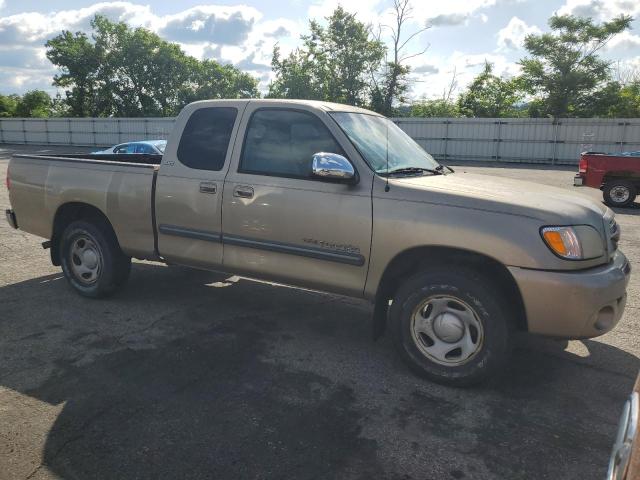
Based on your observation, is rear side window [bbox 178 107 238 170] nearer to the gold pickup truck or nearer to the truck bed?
the gold pickup truck

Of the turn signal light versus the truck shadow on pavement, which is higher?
the turn signal light

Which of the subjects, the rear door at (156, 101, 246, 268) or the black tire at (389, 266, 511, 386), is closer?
the black tire at (389, 266, 511, 386)

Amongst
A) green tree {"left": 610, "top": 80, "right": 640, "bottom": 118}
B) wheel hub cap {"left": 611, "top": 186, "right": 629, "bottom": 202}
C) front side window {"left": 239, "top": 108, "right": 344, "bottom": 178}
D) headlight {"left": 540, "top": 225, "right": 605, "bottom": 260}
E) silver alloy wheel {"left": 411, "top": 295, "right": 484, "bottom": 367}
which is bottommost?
silver alloy wheel {"left": 411, "top": 295, "right": 484, "bottom": 367}

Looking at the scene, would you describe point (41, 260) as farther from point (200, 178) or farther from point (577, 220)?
point (577, 220)

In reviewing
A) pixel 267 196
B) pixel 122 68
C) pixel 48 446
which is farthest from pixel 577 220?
pixel 122 68

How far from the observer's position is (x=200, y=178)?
175 inches

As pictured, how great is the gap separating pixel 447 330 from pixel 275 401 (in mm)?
1245

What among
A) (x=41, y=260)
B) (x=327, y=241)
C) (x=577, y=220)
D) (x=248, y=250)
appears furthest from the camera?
(x=41, y=260)

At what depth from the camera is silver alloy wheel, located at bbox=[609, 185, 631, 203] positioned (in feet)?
39.8

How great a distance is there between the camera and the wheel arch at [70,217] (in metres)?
5.20

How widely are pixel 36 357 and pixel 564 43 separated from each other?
122 feet

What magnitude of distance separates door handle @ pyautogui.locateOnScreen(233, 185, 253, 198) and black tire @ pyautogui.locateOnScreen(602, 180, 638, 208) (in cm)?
1092

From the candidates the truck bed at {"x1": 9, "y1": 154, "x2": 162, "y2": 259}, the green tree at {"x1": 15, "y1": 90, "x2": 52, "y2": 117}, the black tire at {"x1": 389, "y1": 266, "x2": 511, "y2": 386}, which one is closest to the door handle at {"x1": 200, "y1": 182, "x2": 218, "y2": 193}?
the truck bed at {"x1": 9, "y1": 154, "x2": 162, "y2": 259}

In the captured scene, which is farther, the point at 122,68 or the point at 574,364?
the point at 122,68
